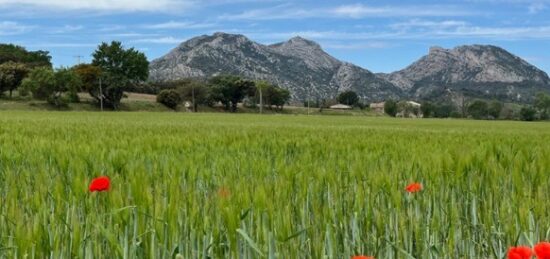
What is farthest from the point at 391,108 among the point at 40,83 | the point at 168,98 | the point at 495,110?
the point at 40,83

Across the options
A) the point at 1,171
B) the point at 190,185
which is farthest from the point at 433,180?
the point at 1,171

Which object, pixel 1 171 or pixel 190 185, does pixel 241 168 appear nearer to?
pixel 190 185

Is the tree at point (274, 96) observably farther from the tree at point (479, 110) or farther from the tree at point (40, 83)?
the tree at point (479, 110)

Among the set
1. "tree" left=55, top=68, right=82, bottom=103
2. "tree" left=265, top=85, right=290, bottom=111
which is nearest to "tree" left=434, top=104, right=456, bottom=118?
"tree" left=265, top=85, right=290, bottom=111

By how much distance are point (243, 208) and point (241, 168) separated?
2073mm

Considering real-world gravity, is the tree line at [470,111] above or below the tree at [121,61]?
below

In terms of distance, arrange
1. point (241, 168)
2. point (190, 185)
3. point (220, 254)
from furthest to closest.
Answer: point (241, 168) < point (190, 185) < point (220, 254)

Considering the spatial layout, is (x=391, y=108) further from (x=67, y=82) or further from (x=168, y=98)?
(x=67, y=82)

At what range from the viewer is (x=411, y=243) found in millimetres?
2391

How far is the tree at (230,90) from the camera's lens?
431ft

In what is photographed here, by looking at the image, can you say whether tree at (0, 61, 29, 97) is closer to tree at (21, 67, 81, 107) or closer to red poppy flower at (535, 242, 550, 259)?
tree at (21, 67, 81, 107)

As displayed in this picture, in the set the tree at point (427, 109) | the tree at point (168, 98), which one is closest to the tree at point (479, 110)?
the tree at point (427, 109)

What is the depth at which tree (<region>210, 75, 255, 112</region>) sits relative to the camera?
431 feet

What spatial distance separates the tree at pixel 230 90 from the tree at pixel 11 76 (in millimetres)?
45333
